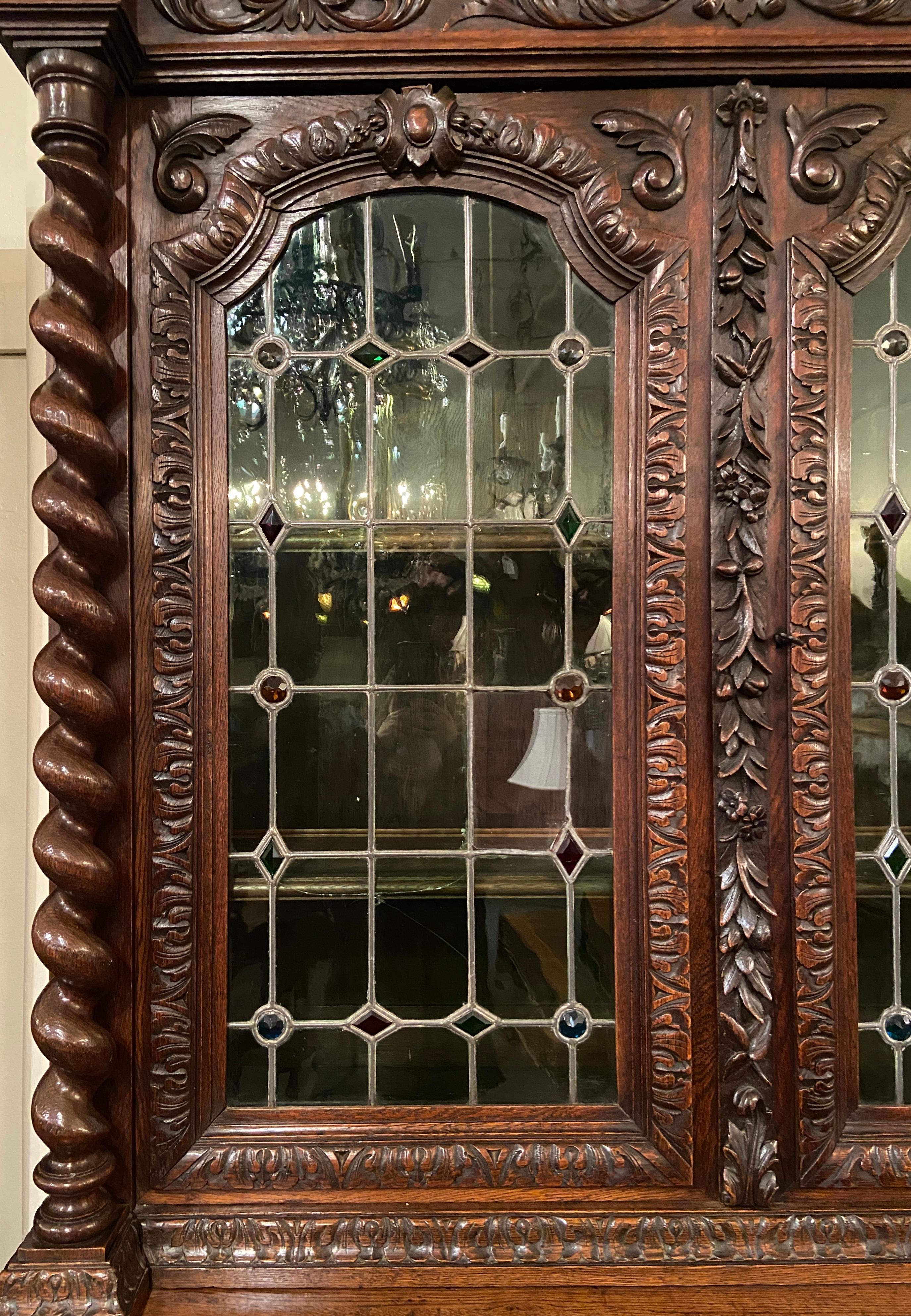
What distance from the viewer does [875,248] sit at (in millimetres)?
1197

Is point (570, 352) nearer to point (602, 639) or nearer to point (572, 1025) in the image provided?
point (602, 639)

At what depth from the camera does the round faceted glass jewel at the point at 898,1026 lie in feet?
3.98

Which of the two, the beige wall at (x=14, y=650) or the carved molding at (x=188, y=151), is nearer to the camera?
the carved molding at (x=188, y=151)

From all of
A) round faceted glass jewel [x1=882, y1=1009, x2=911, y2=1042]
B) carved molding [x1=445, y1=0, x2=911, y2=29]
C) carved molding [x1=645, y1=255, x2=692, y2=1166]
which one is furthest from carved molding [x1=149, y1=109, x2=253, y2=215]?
round faceted glass jewel [x1=882, y1=1009, x2=911, y2=1042]

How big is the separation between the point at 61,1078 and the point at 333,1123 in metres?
0.39

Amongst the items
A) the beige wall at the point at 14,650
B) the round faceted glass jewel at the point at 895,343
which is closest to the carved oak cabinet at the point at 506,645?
the round faceted glass jewel at the point at 895,343

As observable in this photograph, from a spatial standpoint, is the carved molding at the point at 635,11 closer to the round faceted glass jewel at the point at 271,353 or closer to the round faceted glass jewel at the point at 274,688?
the round faceted glass jewel at the point at 271,353

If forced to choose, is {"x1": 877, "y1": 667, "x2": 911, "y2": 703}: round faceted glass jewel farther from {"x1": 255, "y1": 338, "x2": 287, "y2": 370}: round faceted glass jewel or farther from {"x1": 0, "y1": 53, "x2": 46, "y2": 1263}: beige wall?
{"x1": 0, "y1": 53, "x2": 46, "y2": 1263}: beige wall

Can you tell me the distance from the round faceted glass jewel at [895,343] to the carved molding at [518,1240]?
4.24ft

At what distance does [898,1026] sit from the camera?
121 centimetres

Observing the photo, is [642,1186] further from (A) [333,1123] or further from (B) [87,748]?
(B) [87,748]

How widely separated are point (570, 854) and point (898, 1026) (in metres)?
0.57

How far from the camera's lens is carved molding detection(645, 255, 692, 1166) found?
1.18m

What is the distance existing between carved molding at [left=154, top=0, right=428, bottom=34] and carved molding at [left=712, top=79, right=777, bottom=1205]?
0.49 metres
